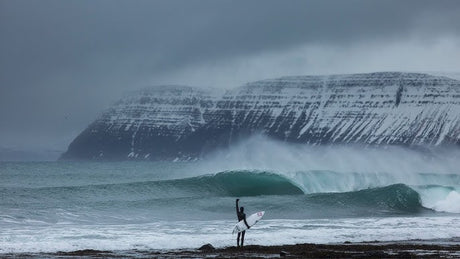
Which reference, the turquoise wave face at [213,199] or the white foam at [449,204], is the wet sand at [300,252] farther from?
the white foam at [449,204]

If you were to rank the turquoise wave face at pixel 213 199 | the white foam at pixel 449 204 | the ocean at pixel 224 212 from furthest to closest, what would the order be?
the white foam at pixel 449 204 → the turquoise wave face at pixel 213 199 → the ocean at pixel 224 212

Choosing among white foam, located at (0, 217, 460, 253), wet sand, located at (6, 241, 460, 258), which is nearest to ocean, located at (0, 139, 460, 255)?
white foam, located at (0, 217, 460, 253)

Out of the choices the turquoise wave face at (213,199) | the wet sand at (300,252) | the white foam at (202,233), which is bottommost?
the wet sand at (300,252)

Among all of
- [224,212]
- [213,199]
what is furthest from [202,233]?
[213,199]

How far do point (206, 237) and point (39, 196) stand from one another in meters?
22.6

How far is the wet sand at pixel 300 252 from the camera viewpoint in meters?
25.7

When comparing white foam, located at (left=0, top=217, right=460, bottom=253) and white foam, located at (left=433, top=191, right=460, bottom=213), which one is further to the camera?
white foam, located at (left=433, top=191, right=460, bottom=213)

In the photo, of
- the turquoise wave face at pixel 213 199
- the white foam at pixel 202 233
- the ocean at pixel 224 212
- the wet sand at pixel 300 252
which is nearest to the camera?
the wet sand at pixel 300 252

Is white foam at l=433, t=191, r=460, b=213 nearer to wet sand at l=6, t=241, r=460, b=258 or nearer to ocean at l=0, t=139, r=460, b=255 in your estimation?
ocean at l=0, t=139, r=460, b=255

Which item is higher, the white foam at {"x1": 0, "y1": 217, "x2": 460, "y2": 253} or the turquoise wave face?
the turquoise wave face

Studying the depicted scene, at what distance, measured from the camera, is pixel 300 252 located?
86.8ft

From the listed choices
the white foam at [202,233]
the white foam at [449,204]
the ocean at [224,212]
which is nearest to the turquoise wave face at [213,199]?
the ocean at [224,212]

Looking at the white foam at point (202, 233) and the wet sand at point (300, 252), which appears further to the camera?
the white foam at point (202, 233)

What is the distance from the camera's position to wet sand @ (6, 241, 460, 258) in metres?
25.7
